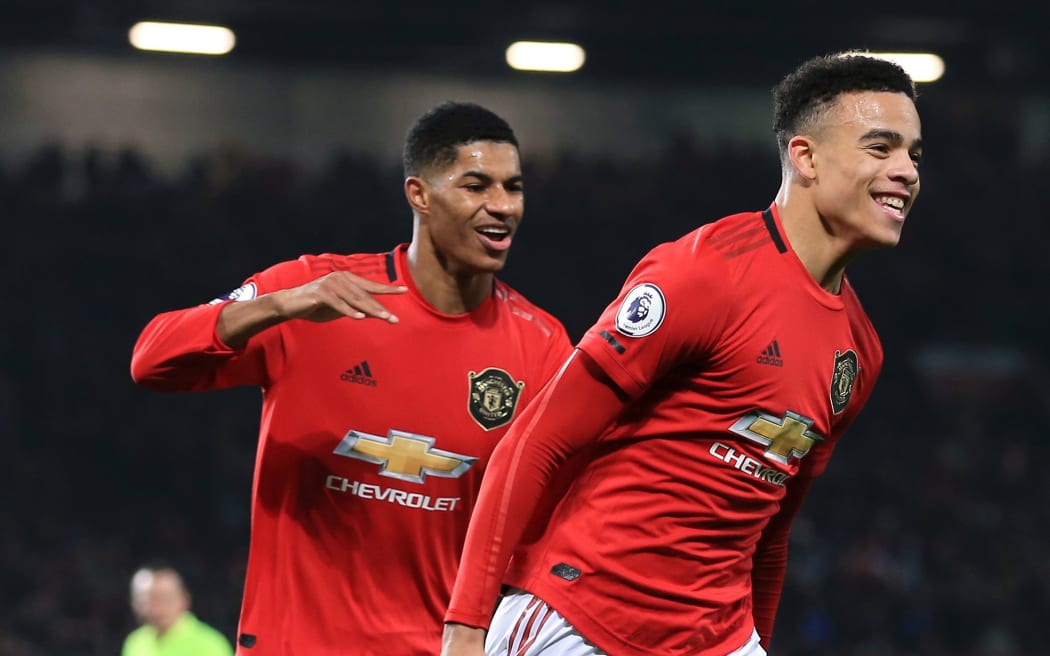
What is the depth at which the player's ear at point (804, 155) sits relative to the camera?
2.95 metres

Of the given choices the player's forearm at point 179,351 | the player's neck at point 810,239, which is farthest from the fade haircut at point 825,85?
the player's forearm at point 179,351

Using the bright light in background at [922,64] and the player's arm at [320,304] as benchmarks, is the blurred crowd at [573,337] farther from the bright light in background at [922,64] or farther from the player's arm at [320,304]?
the player's arm at [320,304]

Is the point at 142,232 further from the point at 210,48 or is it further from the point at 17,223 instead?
the point at 210,48

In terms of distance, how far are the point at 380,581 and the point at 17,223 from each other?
12.0 meters

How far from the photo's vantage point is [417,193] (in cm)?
399

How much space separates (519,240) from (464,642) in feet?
41.9

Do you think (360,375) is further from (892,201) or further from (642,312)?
(892,201)

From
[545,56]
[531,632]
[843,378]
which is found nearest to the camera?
[531,632]

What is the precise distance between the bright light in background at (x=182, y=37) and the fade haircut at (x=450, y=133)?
11.7 m

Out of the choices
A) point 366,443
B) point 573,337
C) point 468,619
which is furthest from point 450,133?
point 573,337

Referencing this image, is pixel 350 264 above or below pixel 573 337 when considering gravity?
above

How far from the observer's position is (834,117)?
2.93 meters

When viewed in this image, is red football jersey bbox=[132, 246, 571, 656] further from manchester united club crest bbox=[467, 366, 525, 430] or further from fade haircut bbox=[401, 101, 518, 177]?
fade haircut bbox=[401, 101, 518, 177]

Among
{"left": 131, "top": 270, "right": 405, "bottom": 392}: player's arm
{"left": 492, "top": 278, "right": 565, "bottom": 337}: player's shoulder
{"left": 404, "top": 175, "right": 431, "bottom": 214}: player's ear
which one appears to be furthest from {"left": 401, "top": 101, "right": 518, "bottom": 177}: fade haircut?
{"left": 131, "top": 270, "right": 405, "bottom": 392}: player's arm
